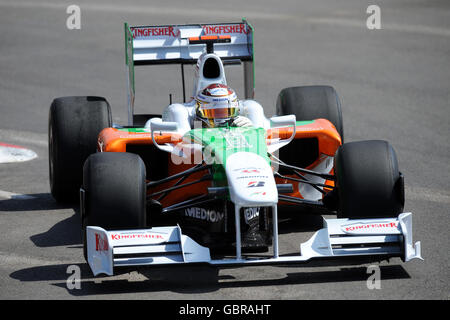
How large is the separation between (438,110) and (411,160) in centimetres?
316

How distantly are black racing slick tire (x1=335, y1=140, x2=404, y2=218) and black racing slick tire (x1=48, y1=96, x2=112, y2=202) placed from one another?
10.8 feet

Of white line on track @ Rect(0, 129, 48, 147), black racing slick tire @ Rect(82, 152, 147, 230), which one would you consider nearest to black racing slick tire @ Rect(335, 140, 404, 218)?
black racing slick tire @ Rect(82, 152, 147, 230)

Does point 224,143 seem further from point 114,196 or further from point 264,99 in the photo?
point 264,99

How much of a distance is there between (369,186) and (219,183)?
1288 mm

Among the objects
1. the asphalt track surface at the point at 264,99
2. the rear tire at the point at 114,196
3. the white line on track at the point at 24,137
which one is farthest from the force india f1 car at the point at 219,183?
the white line on track at the point at 24,137

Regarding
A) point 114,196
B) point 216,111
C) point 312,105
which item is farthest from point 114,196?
point 312,105

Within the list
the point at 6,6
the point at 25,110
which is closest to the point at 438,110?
the point at 25,110

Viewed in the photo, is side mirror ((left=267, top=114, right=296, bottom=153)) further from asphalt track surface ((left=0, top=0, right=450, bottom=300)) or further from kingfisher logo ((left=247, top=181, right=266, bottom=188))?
kingfisher logo ((left=247, top=181, right=266, bottom=188))

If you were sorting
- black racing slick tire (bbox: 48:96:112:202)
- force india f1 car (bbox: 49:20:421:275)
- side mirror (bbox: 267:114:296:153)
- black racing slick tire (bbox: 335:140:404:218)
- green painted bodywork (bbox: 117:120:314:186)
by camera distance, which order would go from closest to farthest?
force india f1 car (bbox: 49:20:421:275) < black racing slick tire (bbox: 335:140:404:218) < green painted bodywork (bbox: 117:120:314:186) < side mirror (bbox: 267:114:296:153) < black racing slick tire (bbox: 48:96:112:202)

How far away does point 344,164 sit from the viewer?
302 inches

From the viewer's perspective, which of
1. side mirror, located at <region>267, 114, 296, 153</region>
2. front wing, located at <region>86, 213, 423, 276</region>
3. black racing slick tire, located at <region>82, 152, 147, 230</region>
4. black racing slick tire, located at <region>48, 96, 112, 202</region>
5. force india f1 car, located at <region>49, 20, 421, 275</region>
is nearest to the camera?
front wing, located at <region>86, 213, 423, 276</region>

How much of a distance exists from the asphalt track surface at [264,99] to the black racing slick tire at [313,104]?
1.26m

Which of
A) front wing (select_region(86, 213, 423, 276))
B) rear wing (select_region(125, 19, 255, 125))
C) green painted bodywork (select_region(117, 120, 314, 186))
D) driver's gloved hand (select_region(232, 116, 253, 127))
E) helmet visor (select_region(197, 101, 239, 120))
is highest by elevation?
rear wing (select_region(125, 19, 255, 125))

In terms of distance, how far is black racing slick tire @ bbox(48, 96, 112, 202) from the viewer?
982cm
